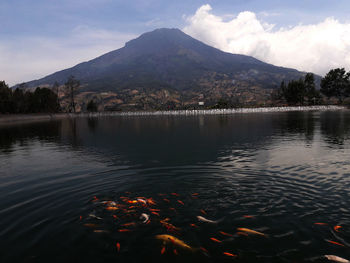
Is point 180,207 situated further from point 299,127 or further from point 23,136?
point 23,136

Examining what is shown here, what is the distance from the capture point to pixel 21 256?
320 inches

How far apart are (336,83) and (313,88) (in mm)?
24770

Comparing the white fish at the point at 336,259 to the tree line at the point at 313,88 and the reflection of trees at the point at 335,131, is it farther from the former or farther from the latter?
the tree line at the point at 313,88

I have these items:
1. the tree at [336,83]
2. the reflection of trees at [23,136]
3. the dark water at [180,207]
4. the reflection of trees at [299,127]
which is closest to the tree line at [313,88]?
the tree at [336,83]

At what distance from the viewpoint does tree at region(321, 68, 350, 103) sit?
518 ft

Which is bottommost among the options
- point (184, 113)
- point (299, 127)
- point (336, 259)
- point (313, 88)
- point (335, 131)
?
point (336, 259)

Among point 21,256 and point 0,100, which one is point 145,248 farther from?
point 0,100

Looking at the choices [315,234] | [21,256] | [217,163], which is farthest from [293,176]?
[21,256]

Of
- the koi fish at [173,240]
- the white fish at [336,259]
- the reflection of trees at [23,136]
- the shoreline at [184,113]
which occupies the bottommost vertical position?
the koi fish at [173,240]

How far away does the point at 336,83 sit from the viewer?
160500mm

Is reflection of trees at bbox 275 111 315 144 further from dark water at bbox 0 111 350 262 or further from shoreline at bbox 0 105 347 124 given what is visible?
shoreline at bbox 0 105 347 124

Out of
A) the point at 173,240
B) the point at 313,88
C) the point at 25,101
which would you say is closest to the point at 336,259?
the point at 173,240

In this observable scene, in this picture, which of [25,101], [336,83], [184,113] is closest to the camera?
[25,101]

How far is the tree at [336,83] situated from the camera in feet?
518
